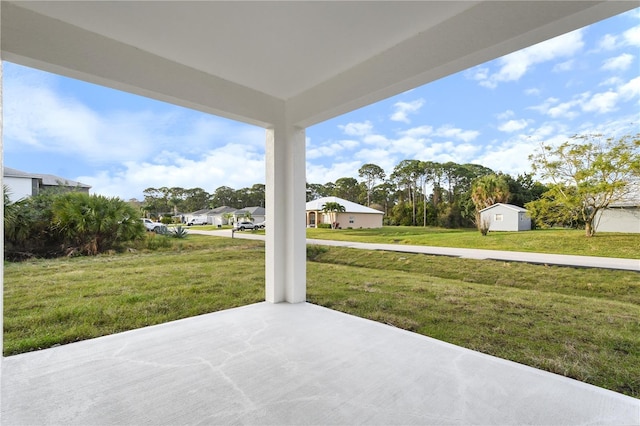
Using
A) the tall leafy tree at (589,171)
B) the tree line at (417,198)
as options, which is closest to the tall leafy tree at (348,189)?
the tree line at (417,198)

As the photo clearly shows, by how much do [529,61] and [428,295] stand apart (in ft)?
8.78

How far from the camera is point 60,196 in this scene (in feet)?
10.6

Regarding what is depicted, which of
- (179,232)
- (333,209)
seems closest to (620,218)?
(333,209)

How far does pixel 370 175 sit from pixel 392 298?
178 cm

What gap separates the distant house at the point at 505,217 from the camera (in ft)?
9.98

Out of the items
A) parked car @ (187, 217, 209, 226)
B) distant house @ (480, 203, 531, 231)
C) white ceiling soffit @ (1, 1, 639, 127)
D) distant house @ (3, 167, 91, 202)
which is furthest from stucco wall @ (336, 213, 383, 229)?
distant house @ (3, 167, 91, 202)

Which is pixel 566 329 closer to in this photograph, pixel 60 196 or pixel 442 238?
pixel 442 238

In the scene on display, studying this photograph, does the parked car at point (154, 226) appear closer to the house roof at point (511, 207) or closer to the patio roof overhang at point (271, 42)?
the patio roof overhang at point (271, 42)

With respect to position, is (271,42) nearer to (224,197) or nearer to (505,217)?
(224,197)

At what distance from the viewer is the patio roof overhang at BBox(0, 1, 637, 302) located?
1.92 m

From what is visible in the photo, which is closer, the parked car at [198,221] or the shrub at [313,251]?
the parked car at [198,221]

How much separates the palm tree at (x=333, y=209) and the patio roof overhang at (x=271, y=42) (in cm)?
164

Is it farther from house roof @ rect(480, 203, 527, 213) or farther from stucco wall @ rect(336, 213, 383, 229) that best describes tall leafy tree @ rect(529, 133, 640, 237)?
stucco wall @ rect(336, 213, 383, 229)

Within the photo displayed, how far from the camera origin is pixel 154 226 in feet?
13.0
